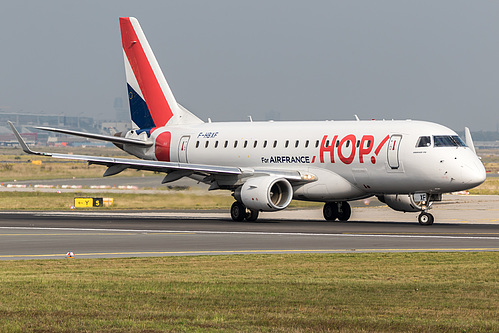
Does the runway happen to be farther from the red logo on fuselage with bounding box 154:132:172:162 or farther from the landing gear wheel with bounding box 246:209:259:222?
the red logo on fuselage with bounding box 154:132:172:162

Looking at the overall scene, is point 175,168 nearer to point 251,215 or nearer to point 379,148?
point 251,215

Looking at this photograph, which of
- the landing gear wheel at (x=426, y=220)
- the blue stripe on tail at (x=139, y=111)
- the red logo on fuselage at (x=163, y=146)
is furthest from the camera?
the blue stripe on tail at (x=139, y=111)

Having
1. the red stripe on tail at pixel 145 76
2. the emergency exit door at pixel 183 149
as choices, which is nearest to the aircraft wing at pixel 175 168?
the emergency exit door at pixel 183 149

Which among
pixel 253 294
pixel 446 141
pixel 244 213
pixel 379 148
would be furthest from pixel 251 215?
pixel 253 294

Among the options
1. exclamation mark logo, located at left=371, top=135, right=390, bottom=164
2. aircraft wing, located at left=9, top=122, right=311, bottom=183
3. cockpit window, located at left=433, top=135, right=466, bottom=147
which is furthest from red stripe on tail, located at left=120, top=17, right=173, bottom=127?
cockpit window, located at left=433, top=135, right=466, bottom=147

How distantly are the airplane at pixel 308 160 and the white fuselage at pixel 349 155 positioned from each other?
0.04 meters

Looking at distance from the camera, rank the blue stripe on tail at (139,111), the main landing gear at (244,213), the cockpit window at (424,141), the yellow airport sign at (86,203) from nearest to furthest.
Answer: the cockpit window at (424,141), the main landing gear at (244,213), the blue stripe on tail at (139,111), the yellow airport sign at (86,203)

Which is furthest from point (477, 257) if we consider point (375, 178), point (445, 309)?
point (375, 178)

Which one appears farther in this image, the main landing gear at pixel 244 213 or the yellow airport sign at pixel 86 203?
the yellow airport sign at pixel 86 203

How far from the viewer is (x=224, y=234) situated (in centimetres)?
3188

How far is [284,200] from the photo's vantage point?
39.8 m

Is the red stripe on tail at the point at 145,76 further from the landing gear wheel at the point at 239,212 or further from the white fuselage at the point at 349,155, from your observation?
the landing gear wheel at the point at 239,212

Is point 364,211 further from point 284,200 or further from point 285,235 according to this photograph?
point 285,235

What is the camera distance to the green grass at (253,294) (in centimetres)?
1281
